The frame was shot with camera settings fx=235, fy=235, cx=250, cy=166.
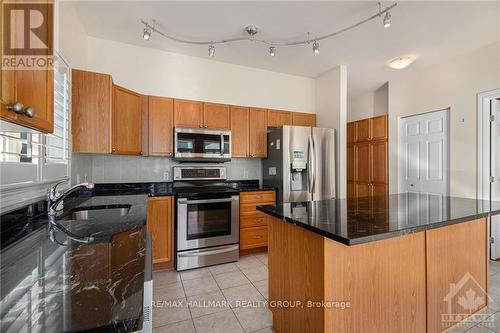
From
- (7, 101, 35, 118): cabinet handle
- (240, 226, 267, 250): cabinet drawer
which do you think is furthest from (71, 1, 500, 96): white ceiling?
(240, 226, 267, 250): cabinet drawer

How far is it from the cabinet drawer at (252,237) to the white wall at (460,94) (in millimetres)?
2781

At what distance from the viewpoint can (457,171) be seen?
331 centimetres

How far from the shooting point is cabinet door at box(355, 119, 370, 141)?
462 centimetres

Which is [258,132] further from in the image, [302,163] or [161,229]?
[161,229]

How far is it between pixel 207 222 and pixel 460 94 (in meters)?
3.88

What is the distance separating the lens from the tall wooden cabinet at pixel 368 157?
4.31 metres

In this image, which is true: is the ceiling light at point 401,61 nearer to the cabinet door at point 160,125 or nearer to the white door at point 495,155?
the white door at point 495,155

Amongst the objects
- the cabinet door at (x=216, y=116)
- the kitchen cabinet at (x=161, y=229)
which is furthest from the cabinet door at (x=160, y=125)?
the kitchen cabinet at (x=161, y=229)

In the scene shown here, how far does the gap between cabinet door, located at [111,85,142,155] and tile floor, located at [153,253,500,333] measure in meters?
1.55

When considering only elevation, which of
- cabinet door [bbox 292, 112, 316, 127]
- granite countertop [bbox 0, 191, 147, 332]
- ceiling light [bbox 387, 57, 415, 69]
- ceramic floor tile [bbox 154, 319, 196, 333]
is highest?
ceiling light [bbox 387, 57, 415, 69]

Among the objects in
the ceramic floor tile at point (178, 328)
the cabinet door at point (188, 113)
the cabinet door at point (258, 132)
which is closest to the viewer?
the ceramic floor tile at point (178, 328)

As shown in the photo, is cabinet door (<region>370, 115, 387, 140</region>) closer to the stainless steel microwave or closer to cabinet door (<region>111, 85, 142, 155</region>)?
the stainless steel microwave

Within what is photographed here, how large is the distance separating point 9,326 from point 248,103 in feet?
11.8

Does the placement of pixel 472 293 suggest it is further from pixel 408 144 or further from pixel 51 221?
pixel 51 221
